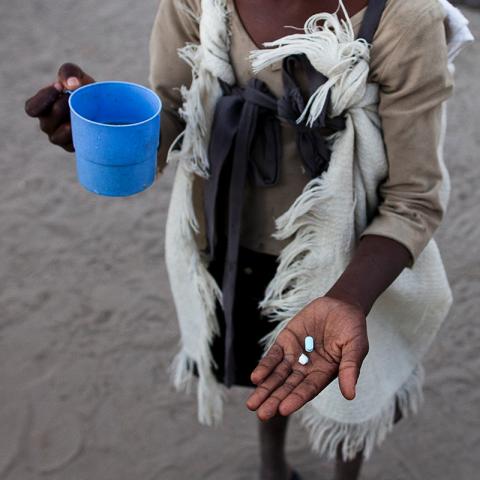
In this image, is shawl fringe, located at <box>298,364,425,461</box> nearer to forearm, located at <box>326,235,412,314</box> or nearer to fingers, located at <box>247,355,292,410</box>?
forearm, located at <box>326,235,412,314</box>

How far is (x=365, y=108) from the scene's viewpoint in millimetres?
1464

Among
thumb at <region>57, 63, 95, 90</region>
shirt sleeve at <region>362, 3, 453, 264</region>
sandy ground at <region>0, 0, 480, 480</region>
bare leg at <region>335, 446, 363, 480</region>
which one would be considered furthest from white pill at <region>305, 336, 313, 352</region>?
sandy ground at <region>0, 0, 480, 480</region>

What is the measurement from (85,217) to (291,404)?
204 centimetres

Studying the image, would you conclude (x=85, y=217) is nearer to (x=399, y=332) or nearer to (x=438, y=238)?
(x=438, y=238)

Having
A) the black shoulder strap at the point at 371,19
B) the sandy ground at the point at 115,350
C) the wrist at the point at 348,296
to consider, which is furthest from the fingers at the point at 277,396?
the sandy ground at the point at 115,350

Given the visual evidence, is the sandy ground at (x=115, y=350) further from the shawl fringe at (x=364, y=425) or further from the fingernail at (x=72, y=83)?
the fingernail at (x=72, y=83)

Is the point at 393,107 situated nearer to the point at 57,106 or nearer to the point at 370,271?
the point at 370,271

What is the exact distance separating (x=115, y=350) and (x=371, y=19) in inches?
61.8

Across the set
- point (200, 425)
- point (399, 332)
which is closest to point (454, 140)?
point (200, 425)

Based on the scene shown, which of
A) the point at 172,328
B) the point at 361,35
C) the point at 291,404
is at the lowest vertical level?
the point at 172,328

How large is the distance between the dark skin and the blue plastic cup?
84 mm

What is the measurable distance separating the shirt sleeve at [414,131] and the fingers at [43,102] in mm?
569

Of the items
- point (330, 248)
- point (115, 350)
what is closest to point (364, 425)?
point (330, 248)

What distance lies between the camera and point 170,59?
1641 millimetres
